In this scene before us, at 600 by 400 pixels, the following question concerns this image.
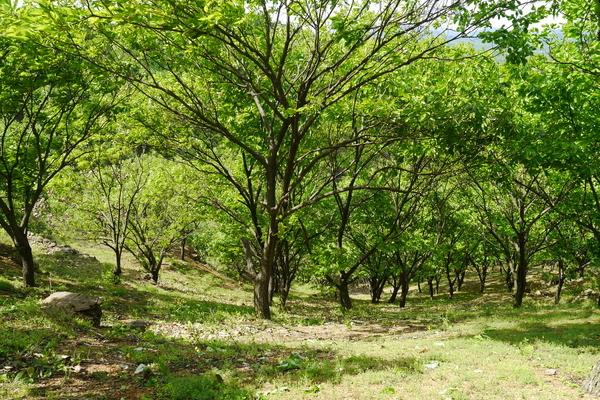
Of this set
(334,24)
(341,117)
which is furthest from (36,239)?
(334,24)

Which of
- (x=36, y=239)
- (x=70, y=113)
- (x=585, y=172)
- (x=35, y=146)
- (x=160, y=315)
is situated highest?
(x=70, y=113)

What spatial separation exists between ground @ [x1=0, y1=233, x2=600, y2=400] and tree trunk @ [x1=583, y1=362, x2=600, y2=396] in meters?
0.23

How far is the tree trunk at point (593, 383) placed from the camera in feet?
23.3

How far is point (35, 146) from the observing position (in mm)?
18484

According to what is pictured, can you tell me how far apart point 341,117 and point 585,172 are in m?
9.33

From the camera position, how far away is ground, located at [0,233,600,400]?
7301 mm

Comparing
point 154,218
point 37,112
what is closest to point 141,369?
point 37,112

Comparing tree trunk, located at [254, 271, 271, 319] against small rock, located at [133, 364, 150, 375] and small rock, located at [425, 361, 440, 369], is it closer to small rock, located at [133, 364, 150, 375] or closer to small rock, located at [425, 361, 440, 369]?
small rock, located at [133, 364, 150, 375]

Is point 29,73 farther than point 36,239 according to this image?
No

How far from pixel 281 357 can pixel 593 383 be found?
246 inches

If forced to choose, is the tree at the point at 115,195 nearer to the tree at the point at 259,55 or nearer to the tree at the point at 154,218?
the tree at the point at 154,218

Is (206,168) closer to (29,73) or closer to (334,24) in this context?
(29,73)

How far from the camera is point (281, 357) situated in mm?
10156

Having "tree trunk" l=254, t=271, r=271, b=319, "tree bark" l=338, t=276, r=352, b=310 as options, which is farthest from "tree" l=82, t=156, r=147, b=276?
"tree trunk" l=254, t=271, r=271, b=319
